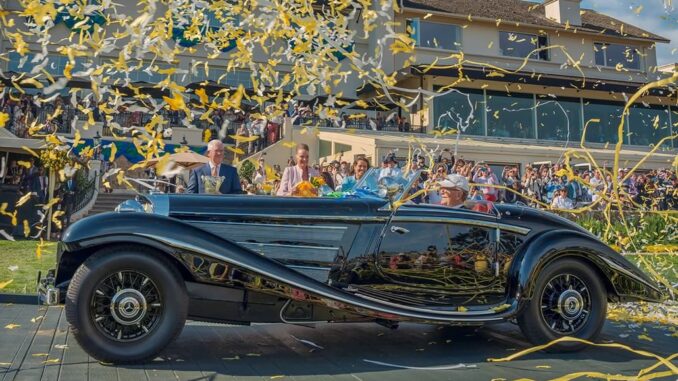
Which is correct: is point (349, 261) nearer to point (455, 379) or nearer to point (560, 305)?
point (455, 379)

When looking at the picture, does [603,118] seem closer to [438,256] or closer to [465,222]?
[465,222]

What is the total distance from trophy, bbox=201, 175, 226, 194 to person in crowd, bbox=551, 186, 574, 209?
32.4ft

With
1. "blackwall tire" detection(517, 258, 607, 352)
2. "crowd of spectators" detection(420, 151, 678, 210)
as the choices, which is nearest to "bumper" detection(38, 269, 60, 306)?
"blackwall tire" detection(517, 258, 607, 352)

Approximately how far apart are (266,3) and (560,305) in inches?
136

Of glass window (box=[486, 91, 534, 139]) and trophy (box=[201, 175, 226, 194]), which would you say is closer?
trophy (box=[201, 175, 226, 194])

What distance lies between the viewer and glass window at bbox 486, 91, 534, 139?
27.6 meters

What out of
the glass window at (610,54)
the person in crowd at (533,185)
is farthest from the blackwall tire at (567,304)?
the glass window at (610,54)

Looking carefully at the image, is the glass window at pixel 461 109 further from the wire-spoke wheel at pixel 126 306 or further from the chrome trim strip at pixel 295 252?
the wire-spoke wheel at pixel 126 306

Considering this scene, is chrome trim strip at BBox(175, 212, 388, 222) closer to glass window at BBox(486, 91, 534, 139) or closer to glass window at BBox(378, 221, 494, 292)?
glass window at BBox(378, 221, 494, 292)

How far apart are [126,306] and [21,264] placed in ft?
21.9

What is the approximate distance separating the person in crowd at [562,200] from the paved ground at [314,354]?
25.6ft

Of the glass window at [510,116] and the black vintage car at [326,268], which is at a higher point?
the glass window at [510,116]

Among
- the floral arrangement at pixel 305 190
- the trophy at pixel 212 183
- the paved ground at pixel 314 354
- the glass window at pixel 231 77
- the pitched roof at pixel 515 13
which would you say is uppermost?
the pitched roof at pixel 515 13

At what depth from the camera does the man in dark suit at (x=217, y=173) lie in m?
5.82
